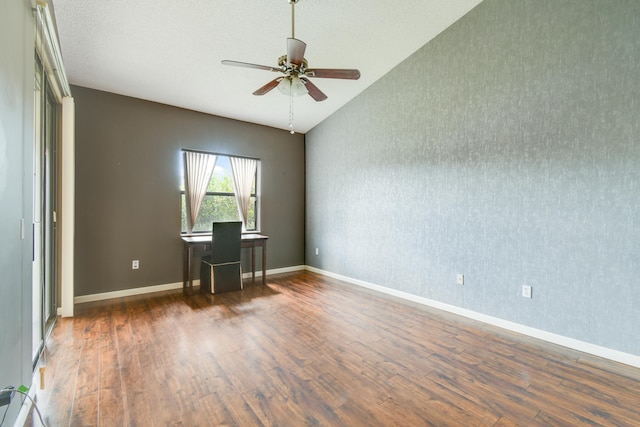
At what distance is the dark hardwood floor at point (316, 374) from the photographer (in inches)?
65.6

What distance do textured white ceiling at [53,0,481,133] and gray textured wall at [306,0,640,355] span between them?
1.82 feet

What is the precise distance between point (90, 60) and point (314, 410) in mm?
3963

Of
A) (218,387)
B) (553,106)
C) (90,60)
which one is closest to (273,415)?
(218,387)

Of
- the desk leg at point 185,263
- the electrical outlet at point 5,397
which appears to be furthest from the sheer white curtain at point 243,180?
the electrical outlet at point 5,397

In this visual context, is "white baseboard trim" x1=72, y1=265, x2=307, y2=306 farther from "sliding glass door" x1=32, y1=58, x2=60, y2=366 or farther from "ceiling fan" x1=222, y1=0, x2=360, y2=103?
"ceiling fan" x1=222, y1=0, x2=360, y2=103

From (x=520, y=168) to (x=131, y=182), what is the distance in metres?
4.63

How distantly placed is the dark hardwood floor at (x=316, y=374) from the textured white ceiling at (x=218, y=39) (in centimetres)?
279

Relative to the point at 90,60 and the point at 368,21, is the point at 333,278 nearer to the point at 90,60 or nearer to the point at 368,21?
the point at 368,21

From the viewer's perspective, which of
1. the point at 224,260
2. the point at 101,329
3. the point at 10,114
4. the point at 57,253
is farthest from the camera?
the point at 224,260

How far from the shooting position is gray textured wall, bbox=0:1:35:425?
1317 mm

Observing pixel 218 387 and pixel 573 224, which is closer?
pixel 218 387

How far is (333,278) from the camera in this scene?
4.99m

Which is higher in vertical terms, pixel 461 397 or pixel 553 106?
pixel 553 106

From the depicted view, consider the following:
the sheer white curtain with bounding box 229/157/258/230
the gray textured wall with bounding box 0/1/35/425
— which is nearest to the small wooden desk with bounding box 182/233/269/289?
the sheer white curtain with bounding box 229/157/258/230
